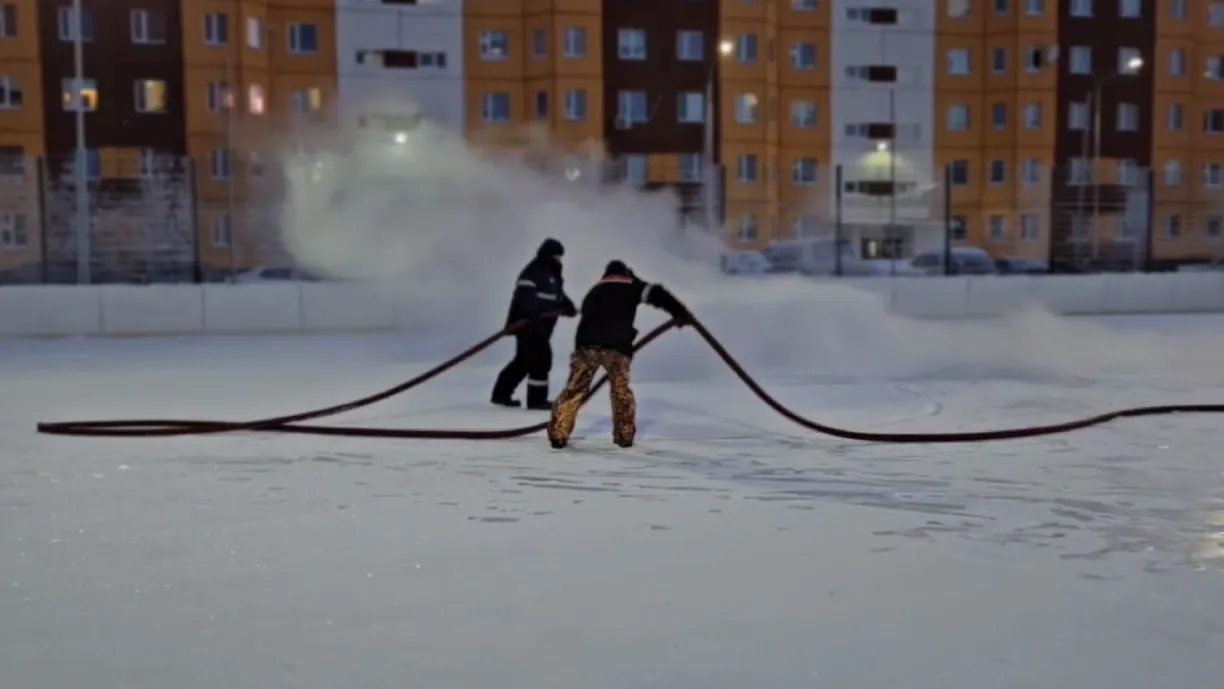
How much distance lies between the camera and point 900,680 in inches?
169

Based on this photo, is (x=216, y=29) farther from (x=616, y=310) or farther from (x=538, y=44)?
(x=616, y=310)

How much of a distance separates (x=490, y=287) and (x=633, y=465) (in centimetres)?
1245

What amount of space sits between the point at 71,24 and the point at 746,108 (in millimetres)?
21863

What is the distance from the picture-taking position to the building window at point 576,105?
39562 millimetres

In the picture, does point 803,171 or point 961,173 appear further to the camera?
point 961,173

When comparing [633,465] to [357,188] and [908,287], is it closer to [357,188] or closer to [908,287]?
[908,287]

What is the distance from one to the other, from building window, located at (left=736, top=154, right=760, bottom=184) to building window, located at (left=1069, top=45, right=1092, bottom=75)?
44.3ft

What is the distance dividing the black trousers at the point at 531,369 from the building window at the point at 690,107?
3010 centimetres

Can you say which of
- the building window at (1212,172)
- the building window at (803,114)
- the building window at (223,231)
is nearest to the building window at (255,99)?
the building window at (223,231)

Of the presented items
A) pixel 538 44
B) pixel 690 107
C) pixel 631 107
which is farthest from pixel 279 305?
pixel 690 107

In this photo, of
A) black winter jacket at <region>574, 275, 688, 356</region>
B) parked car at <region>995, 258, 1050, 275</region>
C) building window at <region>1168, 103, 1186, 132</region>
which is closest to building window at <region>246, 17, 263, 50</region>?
parked car at <region>995, 258, 1050, 275</region>

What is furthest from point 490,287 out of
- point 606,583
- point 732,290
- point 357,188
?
point 606,583

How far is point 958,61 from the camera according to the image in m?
43.5

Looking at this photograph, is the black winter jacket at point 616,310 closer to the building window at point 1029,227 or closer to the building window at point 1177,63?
the building window at point 1029,227
